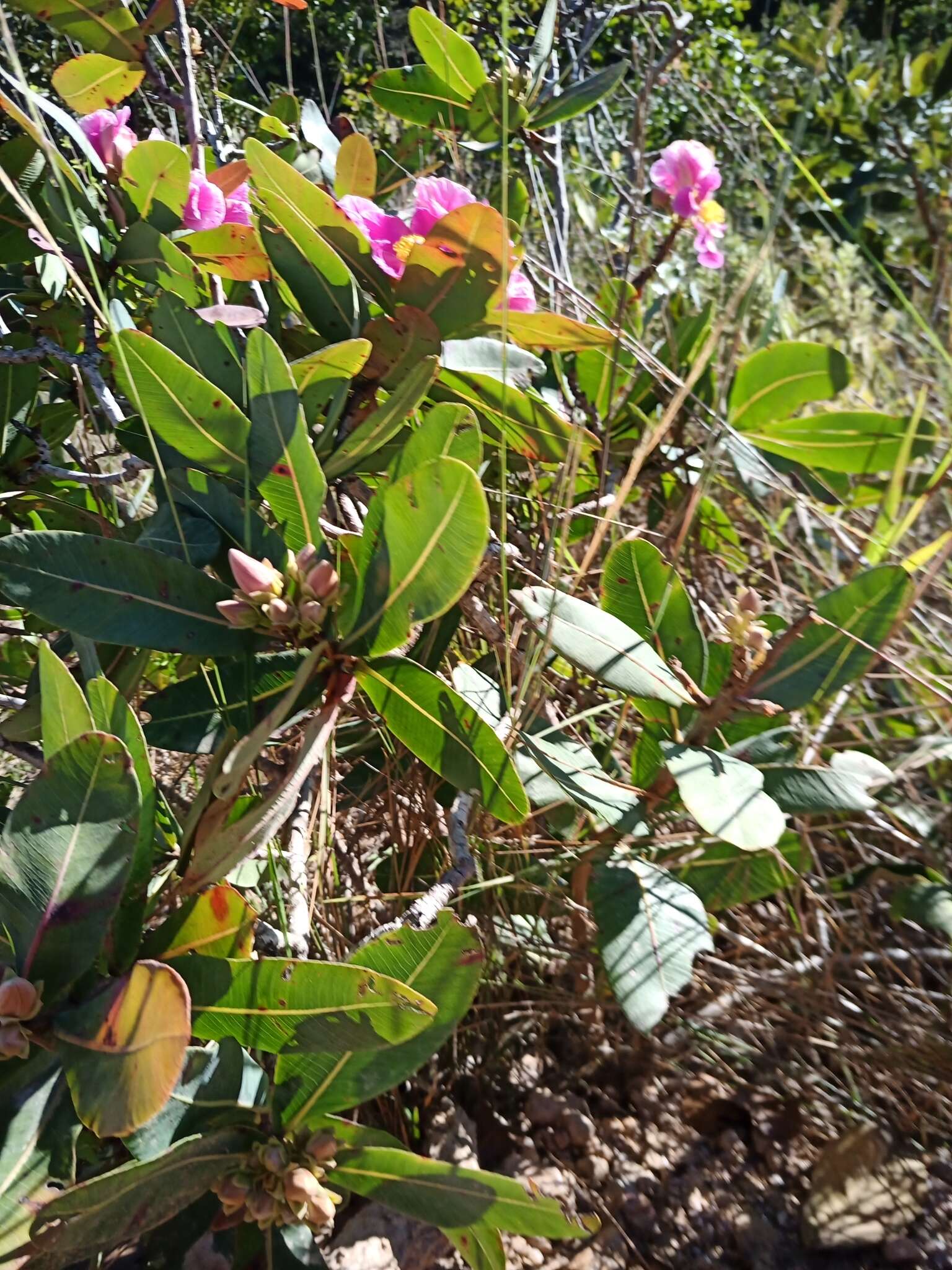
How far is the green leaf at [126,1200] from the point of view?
0.49m

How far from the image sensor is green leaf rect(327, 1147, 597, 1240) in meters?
0.57

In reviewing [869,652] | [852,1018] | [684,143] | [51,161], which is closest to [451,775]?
[869,652]

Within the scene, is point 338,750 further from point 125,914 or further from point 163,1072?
point 163,1072

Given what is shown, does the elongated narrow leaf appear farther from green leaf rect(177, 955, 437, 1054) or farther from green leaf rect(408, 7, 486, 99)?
green leaf rect(408, 7, 486, 99)

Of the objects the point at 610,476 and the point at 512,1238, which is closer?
the point at 512,1238

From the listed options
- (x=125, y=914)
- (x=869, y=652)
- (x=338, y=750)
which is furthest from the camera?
(x=338, y=750)

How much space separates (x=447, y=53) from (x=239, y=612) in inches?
33.3

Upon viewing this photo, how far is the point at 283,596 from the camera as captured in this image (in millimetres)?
638

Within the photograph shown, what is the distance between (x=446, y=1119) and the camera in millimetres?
1048

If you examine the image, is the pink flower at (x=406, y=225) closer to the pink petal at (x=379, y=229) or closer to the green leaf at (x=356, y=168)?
the pink petal at (x=379, y=229)

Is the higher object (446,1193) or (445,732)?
(445,732)

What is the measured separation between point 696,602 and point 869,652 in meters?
0.37

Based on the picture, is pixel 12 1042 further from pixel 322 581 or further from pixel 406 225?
pixel 406 225

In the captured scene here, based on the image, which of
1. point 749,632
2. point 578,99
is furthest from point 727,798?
point 578,99
